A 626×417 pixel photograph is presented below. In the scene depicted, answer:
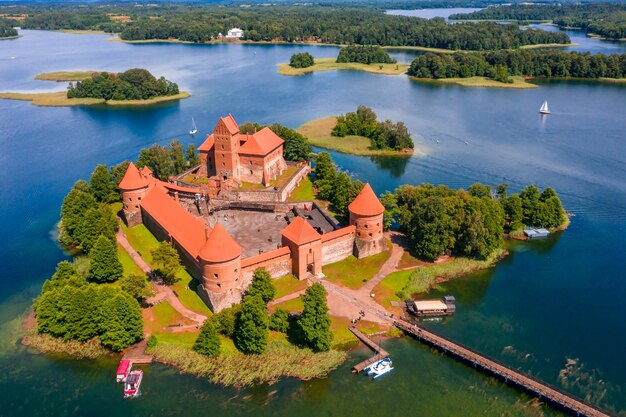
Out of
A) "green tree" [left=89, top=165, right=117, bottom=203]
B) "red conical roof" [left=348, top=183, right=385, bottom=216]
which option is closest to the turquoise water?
"green tree" [left=89, top=165, right=117, bottom=203]

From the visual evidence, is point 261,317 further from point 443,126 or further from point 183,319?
point 443,126

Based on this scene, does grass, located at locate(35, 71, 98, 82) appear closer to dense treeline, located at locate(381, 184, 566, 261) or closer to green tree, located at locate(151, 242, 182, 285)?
green tree, located at locate(151, 242, 182, 285)

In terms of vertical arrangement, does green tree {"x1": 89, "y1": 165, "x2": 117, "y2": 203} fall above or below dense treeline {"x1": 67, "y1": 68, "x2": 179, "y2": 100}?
below

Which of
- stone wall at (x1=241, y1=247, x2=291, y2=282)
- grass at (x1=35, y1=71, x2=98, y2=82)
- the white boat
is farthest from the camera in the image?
grass at (x1=35, y1=71, x2=98, y2=82)

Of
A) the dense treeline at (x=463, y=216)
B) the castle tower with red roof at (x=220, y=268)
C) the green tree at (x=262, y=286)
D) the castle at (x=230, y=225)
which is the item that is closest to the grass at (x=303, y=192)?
the castle at (x=230, y=225)

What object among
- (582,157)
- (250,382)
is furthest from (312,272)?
(582,157)

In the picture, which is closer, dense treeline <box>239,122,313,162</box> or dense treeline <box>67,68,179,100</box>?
dense treeline <box>239,122,313,162</box>

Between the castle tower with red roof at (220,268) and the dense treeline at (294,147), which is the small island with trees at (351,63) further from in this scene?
the castle tower with red roof at (220,268)

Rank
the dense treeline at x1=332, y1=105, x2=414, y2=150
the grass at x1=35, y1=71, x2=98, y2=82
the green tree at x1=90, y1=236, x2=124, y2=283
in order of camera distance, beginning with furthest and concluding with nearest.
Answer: the grass at x1=35, y1=71, x2=98, y2=82 < the dense treeline at x1=332, y1=105, x2=414, y2=150 < the green tree at x1=90, y1=236, x2=124, y2=283

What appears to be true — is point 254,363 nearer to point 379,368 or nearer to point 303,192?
point 379,368
